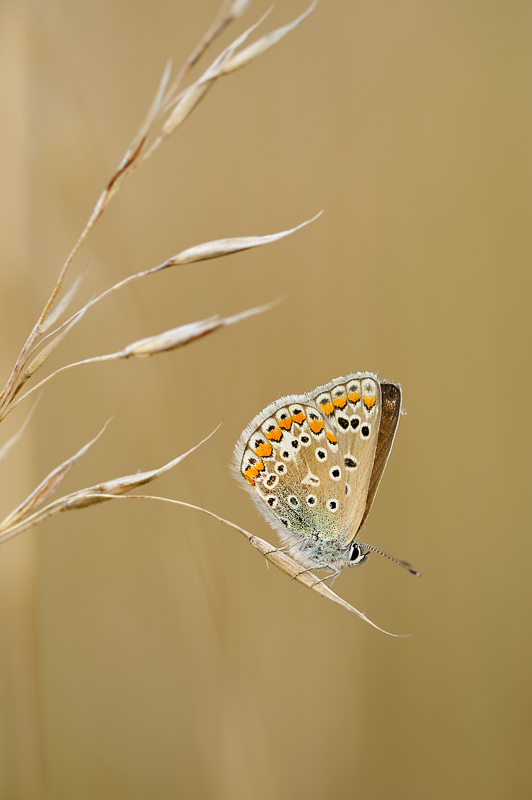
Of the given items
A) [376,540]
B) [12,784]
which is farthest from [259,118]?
[12,784]

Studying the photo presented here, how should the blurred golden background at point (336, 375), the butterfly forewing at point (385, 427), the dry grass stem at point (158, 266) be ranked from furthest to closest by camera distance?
the blurred golden background at point (336, 375) < the butterfly forewing at point (385, 427) < the dry grass stem at point (158, 266)

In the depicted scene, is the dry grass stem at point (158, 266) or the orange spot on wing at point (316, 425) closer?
the dry grass stem at point (158, 266)

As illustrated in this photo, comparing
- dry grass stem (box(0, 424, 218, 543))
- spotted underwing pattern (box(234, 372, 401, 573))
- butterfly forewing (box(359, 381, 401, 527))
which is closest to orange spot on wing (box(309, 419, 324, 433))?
spotted underwing pattern (box(234, 372, 401, 573))

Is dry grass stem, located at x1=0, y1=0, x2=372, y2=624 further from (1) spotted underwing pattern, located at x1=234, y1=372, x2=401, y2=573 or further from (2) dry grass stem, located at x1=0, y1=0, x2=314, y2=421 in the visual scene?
(1) spotted underwing pattern, located at x1=234, y1=372, x2=401, y2=573

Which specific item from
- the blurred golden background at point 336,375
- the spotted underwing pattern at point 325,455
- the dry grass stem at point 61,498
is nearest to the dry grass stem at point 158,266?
the dry grass stem at point 61,498

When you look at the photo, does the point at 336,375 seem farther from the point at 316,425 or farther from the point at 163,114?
the point at 163,114

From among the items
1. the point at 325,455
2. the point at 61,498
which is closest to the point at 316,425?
the point at 325,455

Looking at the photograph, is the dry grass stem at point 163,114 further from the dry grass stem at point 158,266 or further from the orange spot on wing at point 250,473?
the orange spot on wing at point 250,473
